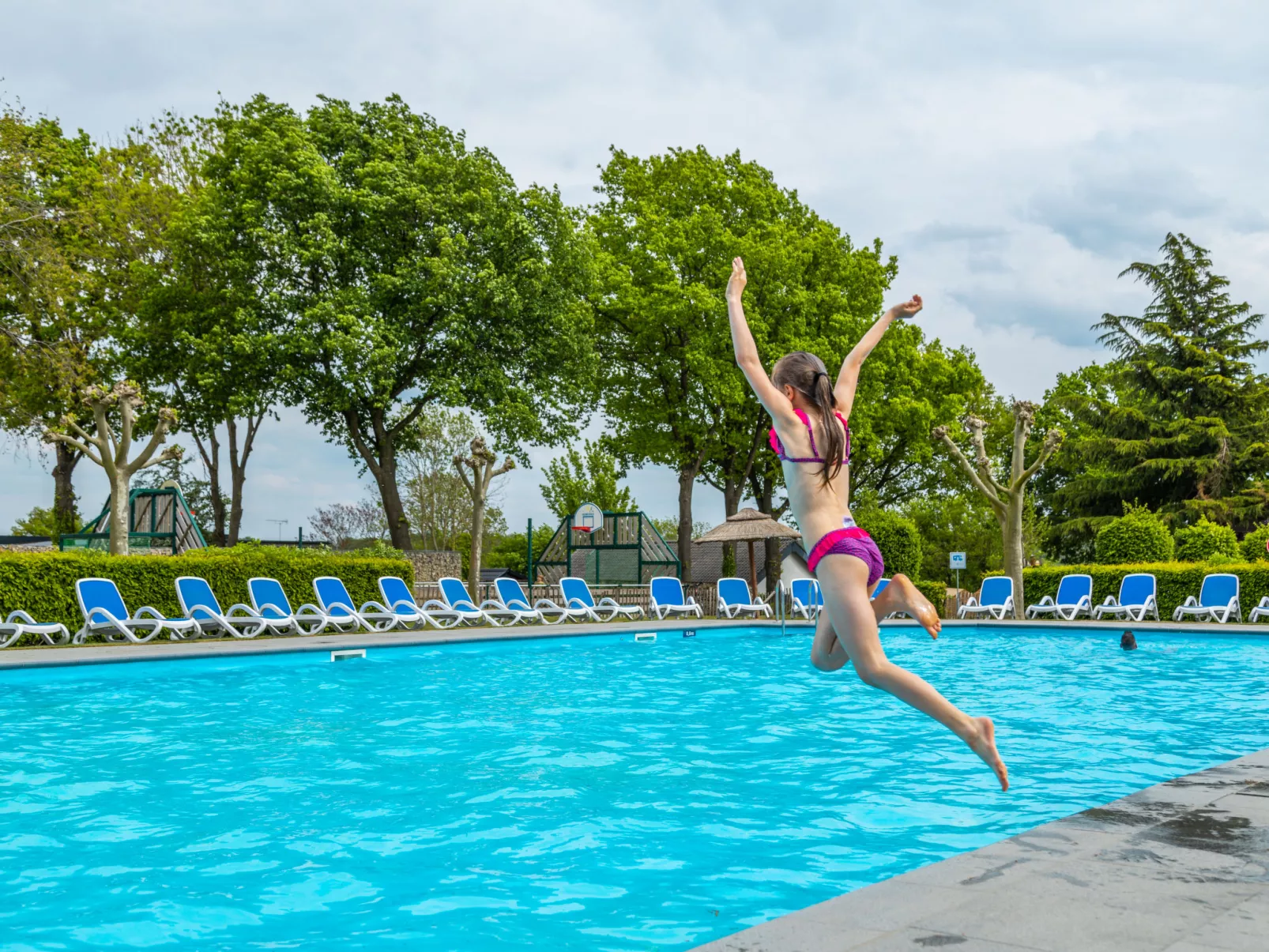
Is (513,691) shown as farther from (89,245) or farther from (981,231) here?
(89,245)

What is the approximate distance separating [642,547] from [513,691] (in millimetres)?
16907

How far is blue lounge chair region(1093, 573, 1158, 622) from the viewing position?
2064 centimetres

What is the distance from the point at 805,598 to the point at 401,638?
10.4m

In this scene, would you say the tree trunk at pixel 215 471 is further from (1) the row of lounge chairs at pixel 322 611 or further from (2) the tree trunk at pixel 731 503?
(2) the tree trunk at pixel 731 503

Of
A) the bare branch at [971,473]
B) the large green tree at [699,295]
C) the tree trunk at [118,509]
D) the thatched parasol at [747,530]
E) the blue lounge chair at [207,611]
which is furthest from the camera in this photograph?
the large green tree at [699,295]

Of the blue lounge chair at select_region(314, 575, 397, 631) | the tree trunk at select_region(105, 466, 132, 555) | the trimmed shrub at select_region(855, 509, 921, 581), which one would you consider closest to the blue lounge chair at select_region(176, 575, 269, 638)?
the blue lounge chair at select_region(314, 575, 397, 631)

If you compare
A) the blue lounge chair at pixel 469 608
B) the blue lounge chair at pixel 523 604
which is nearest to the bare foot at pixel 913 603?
the blue lounge chair at pixel 469 608

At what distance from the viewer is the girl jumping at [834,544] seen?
3689 millimetres

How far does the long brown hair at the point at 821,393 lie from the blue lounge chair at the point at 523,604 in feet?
56.1

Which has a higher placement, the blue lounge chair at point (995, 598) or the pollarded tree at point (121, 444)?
the pollarded tree at point (121, 444)

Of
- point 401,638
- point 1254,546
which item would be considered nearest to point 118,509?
point 401,638

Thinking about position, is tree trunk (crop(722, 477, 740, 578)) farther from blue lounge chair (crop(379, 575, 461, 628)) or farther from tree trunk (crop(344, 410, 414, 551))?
blue lounge chair (crop(379, 575, 461, 628))

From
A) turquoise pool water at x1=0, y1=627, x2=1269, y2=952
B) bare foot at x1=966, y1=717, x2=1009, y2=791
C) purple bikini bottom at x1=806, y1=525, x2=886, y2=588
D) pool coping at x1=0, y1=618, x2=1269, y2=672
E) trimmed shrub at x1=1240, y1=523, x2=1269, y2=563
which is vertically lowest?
turquoise pool water at x1=0, y1=627, x2=1269, y2=952

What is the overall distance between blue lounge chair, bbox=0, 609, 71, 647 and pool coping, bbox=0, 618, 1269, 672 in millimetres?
218
